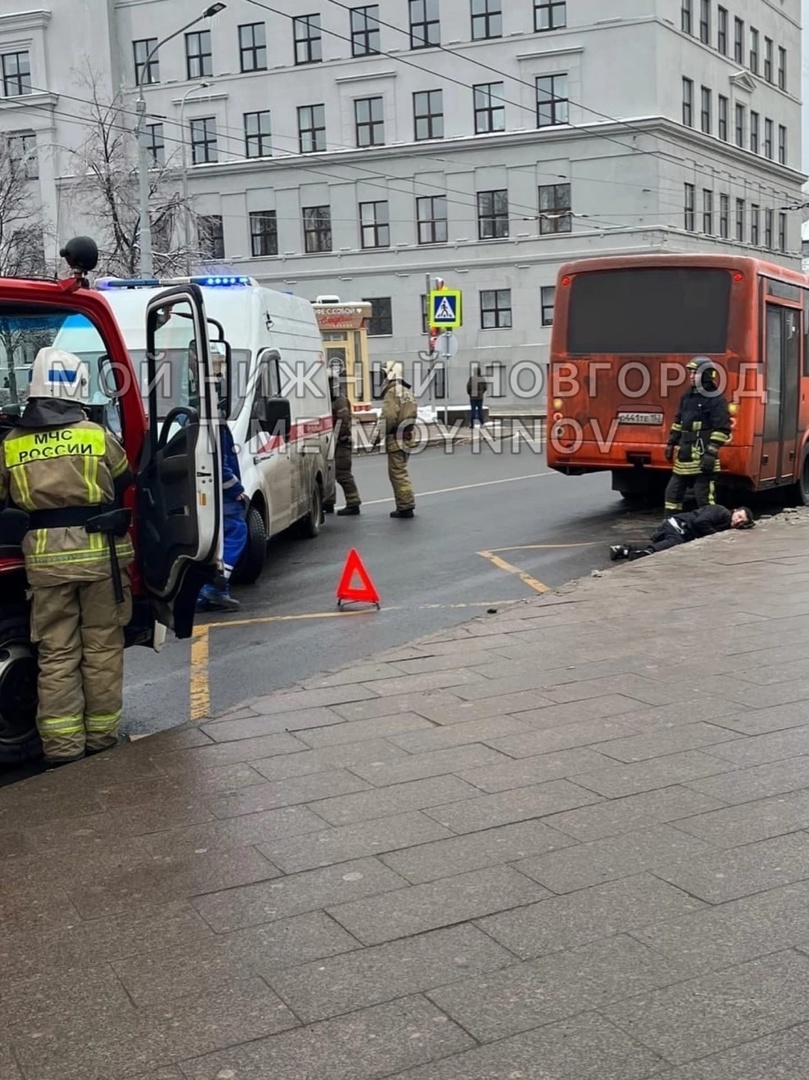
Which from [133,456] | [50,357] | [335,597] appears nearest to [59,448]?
[50,357]

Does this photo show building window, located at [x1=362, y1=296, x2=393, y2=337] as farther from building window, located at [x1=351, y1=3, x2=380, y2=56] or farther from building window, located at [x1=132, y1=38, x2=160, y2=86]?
building window, located at [x1=132, y1=38, x2=160, y2=86]

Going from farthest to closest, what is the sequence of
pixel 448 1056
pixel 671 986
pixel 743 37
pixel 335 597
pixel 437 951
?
pixel 743 37, pixel 335 597, pixel 437 951, pixel 671 986, pixel 448 1056

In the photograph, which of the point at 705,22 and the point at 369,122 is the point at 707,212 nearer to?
the point at 705,22

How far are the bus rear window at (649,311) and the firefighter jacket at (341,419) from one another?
2.87m

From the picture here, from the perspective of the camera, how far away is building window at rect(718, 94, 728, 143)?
55844 mm

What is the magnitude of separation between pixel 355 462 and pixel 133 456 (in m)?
19.6

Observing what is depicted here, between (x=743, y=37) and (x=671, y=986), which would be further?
(x=743, y=37)

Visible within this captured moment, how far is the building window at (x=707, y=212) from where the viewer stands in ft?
178

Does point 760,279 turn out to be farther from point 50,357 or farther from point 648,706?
point 50,357

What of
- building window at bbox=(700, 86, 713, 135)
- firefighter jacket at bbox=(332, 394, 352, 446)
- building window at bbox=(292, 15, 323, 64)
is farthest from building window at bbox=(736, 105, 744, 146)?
firefighter jacket at bbox=(332, 394, 352, 446)

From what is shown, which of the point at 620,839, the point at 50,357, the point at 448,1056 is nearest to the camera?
the point at 448,1056

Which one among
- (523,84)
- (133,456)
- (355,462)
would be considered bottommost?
(355,462)

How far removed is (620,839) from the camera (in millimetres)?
4125

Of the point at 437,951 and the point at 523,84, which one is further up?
the point at 523,84
